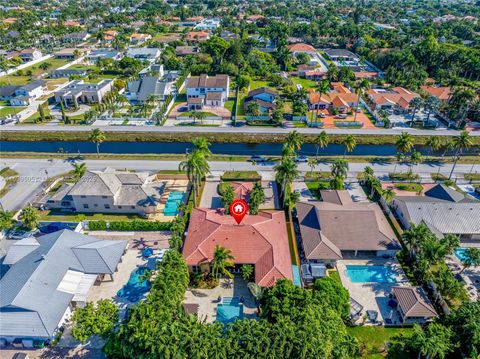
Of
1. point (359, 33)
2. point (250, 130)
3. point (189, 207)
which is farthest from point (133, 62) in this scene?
point (359, 33)

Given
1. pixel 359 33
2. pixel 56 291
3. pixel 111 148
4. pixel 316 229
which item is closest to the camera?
pixel 56 291

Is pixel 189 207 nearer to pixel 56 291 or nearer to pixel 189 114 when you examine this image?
pixel 56 291

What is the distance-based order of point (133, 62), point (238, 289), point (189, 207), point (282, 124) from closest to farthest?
1. point (238, 289)
2. point (189, 207)
3. point (282, 124)
4. point (133, 62)

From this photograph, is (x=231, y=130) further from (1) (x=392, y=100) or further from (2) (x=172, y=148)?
(1) (x=392, y=100)

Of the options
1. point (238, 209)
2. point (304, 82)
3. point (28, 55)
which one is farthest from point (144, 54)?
point (238, 209)

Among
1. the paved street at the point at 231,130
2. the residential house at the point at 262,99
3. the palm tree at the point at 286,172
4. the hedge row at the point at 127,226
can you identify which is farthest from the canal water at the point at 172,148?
the hedge row at the point at 127,226
